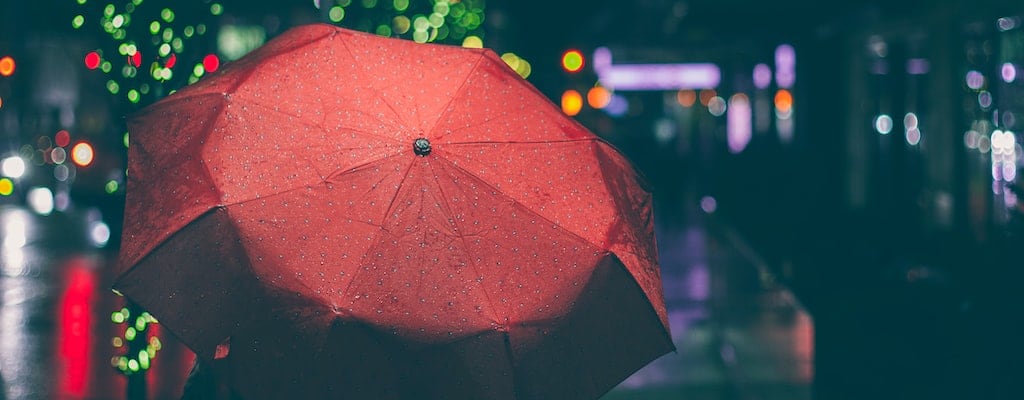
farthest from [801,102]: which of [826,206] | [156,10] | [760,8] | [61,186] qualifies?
[156,10]

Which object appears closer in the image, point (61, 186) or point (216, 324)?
point (216, 324)

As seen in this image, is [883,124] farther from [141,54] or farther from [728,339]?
[141,54]

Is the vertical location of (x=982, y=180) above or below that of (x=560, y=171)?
below

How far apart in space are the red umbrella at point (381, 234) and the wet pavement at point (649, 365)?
2.92ft

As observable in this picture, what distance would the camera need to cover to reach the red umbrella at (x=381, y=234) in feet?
11.3

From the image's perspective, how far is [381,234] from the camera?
3.53 m

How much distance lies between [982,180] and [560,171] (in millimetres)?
10633

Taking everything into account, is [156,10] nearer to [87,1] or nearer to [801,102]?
[87,1]

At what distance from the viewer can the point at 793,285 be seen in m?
7.71

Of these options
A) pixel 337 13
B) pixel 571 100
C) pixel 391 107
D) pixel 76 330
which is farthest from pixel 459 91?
pixel 571 100

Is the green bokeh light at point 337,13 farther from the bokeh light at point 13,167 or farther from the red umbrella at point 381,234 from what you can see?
the bokeh light at point 13,167

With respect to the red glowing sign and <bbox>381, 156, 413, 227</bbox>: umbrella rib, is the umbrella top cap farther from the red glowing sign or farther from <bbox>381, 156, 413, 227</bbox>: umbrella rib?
the red glowing sign

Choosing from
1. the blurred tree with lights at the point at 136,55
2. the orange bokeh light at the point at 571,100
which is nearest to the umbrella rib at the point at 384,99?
Answer: the blurred tree with lights at the point at 136,55

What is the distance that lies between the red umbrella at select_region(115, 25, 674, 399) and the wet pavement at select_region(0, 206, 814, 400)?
2.92 ft
